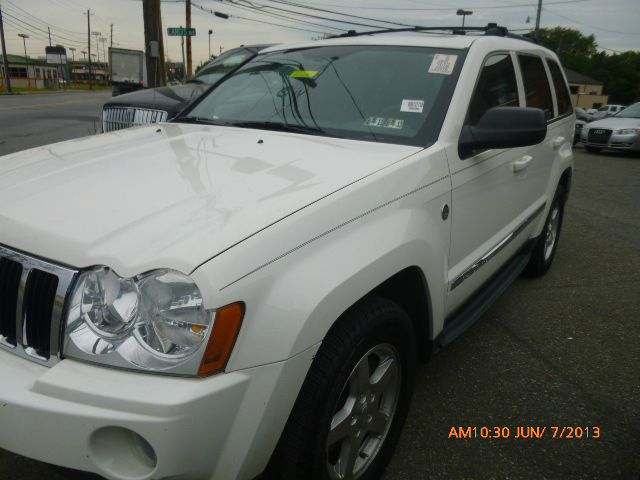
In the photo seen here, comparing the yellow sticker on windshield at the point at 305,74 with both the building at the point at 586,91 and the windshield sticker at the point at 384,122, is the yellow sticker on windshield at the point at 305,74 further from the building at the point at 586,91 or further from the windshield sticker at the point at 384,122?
the building at the point at 586,91

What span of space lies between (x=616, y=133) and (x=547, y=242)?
11.6 metres

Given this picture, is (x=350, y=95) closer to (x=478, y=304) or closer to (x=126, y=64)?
(x=478, y=304)

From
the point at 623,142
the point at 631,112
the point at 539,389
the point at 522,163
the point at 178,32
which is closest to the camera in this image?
the point at 539,389

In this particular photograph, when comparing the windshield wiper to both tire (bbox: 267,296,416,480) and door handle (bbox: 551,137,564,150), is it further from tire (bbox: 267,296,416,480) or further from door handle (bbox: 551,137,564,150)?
door handle (bbox: 551,137,564,150)

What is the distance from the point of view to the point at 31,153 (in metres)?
2.47

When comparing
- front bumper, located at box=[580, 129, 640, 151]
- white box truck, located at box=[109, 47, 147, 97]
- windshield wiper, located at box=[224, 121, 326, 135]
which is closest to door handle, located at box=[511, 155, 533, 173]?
windshield wiper, located at box=[224, 121, 326, 135]

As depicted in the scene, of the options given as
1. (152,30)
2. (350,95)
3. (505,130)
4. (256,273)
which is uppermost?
(152,30)

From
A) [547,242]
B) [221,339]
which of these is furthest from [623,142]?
[221,339]

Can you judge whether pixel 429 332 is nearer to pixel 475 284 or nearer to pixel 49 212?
pixel 475 284

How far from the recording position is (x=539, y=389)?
A: 2.88 m

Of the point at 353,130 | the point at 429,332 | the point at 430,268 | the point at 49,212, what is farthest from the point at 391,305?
the point at 49,212

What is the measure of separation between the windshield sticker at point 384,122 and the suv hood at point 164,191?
0.64 feet

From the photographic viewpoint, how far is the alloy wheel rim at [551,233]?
4.40 meters

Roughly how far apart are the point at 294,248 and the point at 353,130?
1119 mm
